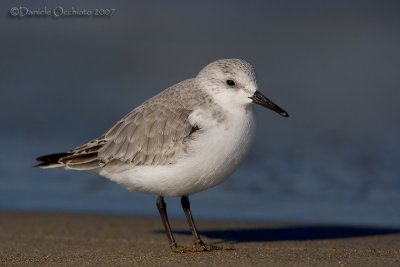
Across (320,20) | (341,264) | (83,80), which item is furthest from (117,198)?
(320,20)

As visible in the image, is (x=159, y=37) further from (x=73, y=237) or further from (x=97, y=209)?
(x=73, y=237)

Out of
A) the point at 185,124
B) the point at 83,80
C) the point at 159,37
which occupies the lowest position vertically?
the point at 185,124

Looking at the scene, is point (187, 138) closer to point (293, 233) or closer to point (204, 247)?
point (204, 247)

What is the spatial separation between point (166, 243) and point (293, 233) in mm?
1486

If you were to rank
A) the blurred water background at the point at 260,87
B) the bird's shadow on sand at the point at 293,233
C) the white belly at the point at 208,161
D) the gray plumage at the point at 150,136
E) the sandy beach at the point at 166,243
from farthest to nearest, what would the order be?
1. the blurred water background at the point at 260,87
2. the bird's shadow on sand at the point at 293,233
3. the gray plumage at the point at 150,136
4. the white belly at the point at 208,161
5. the sandy beach at the point at 166,243

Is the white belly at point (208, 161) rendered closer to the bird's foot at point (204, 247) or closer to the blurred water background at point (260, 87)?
the bird's foot at point (204, 247)

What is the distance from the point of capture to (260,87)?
15203 mm

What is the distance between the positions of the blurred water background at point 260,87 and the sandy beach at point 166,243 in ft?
1.87

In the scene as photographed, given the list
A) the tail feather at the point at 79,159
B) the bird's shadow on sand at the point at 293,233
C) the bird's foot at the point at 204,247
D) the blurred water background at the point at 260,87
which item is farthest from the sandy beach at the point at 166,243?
the tail feather at the point at 79,159

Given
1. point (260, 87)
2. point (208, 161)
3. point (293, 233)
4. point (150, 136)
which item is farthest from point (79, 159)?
point (260, 87)

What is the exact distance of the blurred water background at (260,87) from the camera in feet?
35.7

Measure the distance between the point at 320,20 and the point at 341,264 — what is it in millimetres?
13542

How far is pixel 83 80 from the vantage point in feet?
52.8

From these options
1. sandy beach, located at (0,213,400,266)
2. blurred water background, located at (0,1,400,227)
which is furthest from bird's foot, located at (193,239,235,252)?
blurred water background, located at (0,1,400,227)
